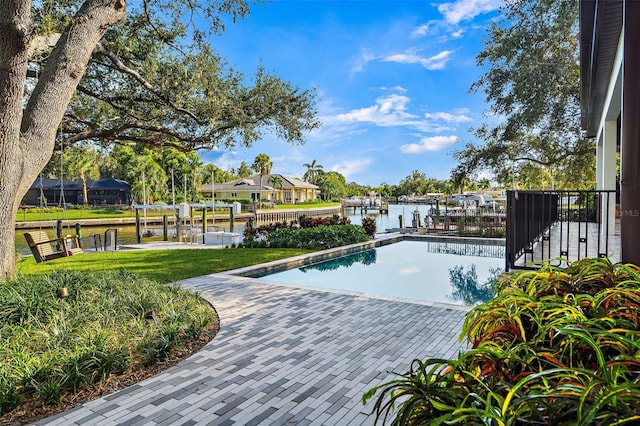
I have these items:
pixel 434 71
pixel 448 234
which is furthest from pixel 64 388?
pixel 434 71

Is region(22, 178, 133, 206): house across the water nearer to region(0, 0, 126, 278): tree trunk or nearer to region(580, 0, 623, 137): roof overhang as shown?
region(0, 0, 126, 278): tree trunk

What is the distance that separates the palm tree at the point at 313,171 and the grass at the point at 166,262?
60.0m

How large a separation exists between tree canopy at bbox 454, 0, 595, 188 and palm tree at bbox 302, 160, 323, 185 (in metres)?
54.7

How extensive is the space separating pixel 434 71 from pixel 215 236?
50.2 ft

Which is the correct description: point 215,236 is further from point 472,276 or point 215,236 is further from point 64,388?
point 64,388

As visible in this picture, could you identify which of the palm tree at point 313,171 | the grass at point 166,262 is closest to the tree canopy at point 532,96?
the grass at point 166,262

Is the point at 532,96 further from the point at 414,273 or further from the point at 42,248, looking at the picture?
the point at 42,248

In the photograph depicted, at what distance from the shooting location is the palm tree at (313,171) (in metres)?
72.0

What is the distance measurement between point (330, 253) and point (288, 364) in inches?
323

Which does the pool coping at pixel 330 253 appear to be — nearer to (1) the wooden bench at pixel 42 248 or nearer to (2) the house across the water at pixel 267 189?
(1) the wooden bench at pixel 42 248

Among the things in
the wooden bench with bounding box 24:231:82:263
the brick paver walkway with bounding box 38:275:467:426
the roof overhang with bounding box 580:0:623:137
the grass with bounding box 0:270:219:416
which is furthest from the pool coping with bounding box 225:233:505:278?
the roof overhang with bounding box 580:0:623:137

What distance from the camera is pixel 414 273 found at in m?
10.3

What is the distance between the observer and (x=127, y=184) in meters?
41.1

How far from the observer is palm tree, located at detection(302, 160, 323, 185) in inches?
2835
